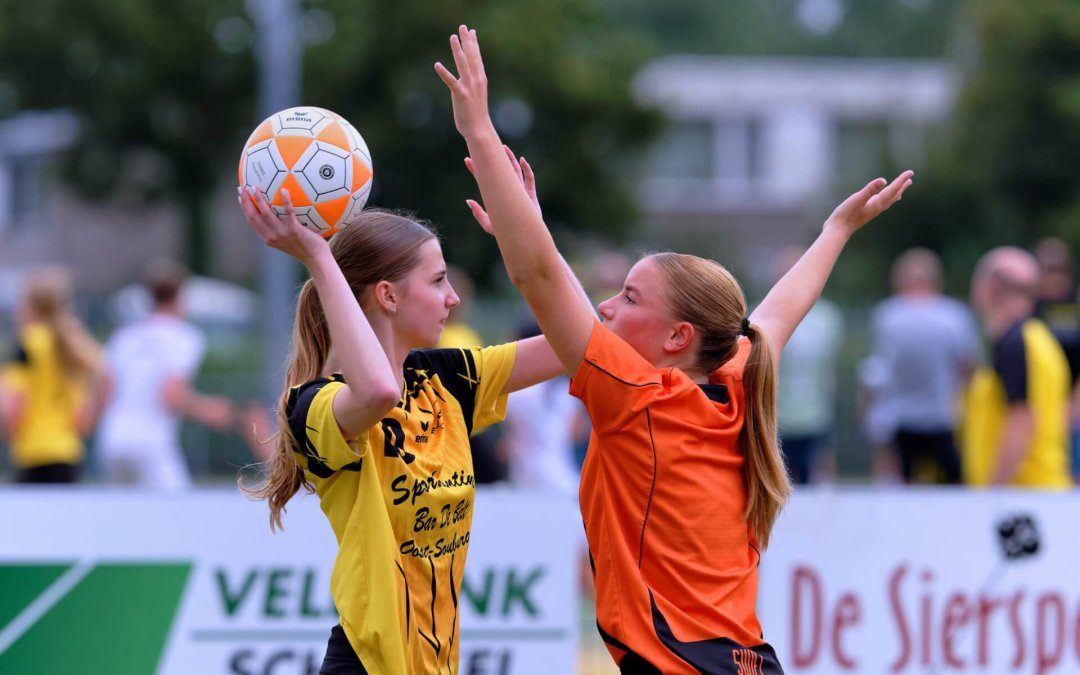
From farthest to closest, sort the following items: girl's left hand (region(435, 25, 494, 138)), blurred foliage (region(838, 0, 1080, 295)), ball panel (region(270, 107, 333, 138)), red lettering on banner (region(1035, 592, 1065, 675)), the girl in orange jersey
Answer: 1. blurred foliage (region(838, 0, 1080, 295))
2. red lettering on banner (region(1035, 592, 1065, 675))
3. ball panel (region(270, 107, 333, 138))
4. the girl in orange jersey
5. girl's left hand (region(435, 25, 494, 138))

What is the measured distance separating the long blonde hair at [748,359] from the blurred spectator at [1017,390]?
4.14 m

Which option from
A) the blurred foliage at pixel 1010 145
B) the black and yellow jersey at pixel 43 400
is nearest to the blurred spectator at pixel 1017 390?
the black and yellow jersey at pixel 43 400

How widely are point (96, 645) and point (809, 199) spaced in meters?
36.3

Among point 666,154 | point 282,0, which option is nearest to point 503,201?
point 282,0

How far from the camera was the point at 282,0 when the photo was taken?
18.1 meters

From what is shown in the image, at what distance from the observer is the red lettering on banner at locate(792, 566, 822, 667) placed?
6.11 m

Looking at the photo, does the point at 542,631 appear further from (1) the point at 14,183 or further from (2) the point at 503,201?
(1) the point at 14,183

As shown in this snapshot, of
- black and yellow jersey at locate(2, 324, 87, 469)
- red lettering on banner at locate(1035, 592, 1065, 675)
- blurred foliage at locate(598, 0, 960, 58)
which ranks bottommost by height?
red lettering on banner at locate(1035, 592, 1065, 675)

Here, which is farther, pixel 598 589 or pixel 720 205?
pixel 720 205

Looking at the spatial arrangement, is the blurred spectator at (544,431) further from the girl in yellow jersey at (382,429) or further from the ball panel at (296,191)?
the ball panel at (296,191)

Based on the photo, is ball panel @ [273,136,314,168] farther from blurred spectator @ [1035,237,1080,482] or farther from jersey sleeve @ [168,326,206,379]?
blurred spectator @ [1035,237,1080,482]

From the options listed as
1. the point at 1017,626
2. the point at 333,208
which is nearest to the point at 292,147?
the point at 333,208

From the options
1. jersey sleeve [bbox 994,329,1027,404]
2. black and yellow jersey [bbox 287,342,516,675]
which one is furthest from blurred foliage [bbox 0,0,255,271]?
black and yellow jersey [bbox 287,342,516,675]

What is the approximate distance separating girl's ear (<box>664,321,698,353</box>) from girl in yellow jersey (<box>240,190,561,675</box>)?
55cm
